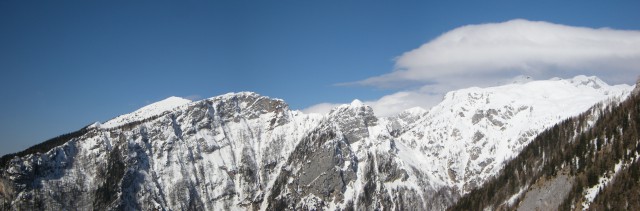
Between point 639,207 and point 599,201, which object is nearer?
point 639,207

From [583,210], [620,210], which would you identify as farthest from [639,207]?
[583,210]

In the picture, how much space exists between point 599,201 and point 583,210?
20.2 ft

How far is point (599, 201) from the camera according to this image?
196 meters

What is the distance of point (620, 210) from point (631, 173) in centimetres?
1679

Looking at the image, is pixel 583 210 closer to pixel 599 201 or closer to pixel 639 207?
pixel 599 201

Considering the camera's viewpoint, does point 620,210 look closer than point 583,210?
Yes

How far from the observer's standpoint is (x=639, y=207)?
600 feet

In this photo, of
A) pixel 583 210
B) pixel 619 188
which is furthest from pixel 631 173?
pixel 583 210

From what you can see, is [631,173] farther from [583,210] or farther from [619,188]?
[583,210]

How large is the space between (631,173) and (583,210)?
19.6m

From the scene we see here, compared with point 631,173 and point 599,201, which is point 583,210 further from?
point 631,173

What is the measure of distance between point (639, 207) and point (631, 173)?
57.0 ft

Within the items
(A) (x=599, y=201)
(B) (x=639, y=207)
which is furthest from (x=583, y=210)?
(B) (x=639, y=207)

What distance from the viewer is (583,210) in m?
199
